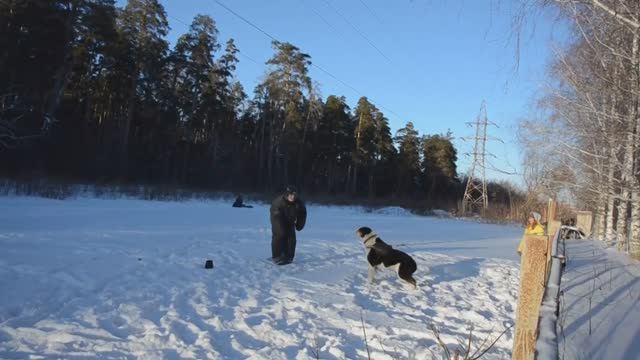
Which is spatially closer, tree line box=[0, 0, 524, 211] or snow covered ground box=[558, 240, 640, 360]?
snow covered ground box=[558, 240, 640, 360]

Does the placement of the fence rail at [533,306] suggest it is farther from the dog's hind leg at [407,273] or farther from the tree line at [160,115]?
the tree line at [160,115]

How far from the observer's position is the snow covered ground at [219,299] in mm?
4754

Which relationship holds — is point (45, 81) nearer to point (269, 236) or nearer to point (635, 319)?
point (269, 236)

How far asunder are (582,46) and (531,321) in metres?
9.58

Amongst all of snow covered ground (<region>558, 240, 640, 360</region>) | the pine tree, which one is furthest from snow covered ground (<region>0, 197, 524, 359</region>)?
the pine tree

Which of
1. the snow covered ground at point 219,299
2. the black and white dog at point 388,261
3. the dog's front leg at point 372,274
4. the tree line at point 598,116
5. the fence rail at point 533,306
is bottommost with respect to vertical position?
the snow covered ground at point 219,299

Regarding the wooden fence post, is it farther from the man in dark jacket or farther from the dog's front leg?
the man in dark jacket

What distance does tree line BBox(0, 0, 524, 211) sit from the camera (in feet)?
88.2

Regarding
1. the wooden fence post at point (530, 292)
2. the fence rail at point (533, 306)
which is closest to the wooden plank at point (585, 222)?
the fence rail at point (533, 306)

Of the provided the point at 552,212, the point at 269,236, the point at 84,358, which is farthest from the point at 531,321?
the point at 269,236

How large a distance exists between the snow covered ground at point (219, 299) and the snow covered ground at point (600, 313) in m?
0.66

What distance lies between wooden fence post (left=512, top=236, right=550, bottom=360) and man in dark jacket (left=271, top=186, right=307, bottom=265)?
694 centimetres

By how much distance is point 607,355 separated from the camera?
15.7ft

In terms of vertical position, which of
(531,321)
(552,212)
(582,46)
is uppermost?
(582,46)
